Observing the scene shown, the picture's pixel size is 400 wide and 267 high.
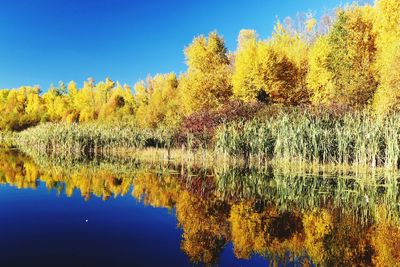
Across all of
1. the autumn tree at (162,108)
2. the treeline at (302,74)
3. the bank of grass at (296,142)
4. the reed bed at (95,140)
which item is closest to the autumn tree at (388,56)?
the treeline at (302,74)

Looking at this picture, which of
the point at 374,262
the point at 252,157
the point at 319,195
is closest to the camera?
the point at 374,262

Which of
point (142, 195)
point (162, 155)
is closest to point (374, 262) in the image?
point (142, 195)

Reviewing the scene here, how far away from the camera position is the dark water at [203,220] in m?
5.95

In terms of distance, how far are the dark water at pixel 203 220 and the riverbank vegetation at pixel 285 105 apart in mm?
1649

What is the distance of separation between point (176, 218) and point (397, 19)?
2134 cm

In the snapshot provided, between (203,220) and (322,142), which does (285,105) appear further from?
(203,220)

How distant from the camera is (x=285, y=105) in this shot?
99.5 ft

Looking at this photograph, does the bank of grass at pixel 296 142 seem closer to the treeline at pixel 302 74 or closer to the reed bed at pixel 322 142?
the reed bed at pixel 322 142

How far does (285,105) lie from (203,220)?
23.4m

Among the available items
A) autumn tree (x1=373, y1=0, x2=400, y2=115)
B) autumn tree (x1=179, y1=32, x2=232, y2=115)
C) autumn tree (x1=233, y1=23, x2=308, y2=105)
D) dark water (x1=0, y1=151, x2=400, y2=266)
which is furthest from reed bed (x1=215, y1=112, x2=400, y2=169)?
autumn tree (x1=179, y1=32, x2=232, y2=115)

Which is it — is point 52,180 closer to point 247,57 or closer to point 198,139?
point 198,139

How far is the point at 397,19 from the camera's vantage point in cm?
2359

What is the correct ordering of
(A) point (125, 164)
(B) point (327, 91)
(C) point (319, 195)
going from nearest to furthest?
(C) point (319, 195) < (A) point (125, 164) < (B) point (327, 91)

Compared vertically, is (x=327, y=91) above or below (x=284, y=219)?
above
